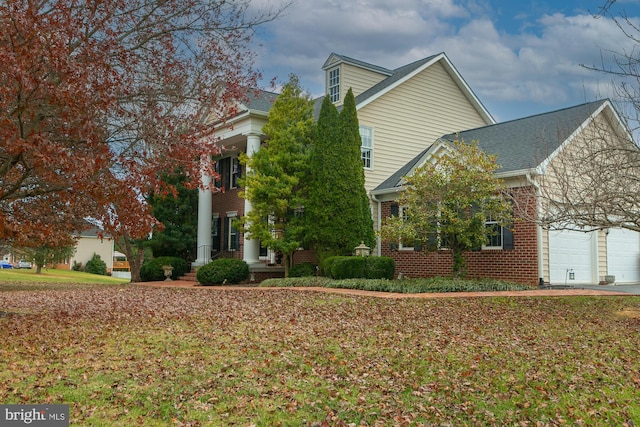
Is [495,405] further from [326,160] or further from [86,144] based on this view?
[326,160]

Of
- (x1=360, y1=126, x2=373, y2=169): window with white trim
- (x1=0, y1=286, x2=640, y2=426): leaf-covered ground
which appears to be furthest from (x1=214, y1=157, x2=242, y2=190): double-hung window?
(x1=0, y1=286, x2=640, y2=426): leaf-covered ground

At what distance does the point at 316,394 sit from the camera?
19.1 ft

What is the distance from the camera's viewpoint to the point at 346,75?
23.4 metres

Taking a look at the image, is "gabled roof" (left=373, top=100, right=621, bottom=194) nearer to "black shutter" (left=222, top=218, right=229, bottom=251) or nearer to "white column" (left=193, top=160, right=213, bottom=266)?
"white column" (left=193, top=160, right=213, bottom=266)

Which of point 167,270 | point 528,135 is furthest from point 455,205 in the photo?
point 167,270

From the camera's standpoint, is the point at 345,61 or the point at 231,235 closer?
the point at 345,61

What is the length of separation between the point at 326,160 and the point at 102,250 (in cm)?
3990

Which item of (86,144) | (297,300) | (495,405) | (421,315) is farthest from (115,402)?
(297,300)

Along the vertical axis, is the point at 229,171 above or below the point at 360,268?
above

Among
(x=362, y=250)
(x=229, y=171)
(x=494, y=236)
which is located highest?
(x=229, y=171)

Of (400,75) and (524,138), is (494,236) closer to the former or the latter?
(524,138)

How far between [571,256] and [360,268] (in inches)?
251

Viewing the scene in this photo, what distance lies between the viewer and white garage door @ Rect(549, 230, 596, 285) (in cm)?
1652

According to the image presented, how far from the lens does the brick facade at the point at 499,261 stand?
51.9 feet
